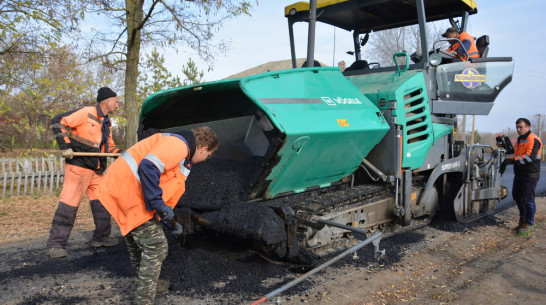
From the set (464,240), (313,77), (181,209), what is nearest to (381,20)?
(313,77)

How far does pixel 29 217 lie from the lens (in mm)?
7477

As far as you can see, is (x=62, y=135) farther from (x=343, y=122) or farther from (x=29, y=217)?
(x=29, y=217)

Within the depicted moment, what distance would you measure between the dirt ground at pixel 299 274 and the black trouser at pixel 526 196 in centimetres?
72

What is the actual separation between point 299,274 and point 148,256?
1.45 meters

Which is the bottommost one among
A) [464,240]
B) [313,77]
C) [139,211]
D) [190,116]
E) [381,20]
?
[464,240]

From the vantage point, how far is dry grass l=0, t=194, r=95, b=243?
19.4 feet

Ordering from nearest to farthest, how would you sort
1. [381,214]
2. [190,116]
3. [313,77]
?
[313,77], [190,116], [381,214]

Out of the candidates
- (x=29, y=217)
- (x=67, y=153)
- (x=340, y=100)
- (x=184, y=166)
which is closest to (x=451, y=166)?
(x=340, y=100)

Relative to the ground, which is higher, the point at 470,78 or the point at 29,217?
the point at 470,78

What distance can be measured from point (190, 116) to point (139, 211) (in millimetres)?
1782

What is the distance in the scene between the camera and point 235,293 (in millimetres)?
3500

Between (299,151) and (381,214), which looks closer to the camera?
(299,151)

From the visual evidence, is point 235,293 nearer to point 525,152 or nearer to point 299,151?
point 299,151

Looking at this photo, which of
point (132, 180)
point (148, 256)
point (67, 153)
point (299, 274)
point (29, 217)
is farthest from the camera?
point (29, 217)
